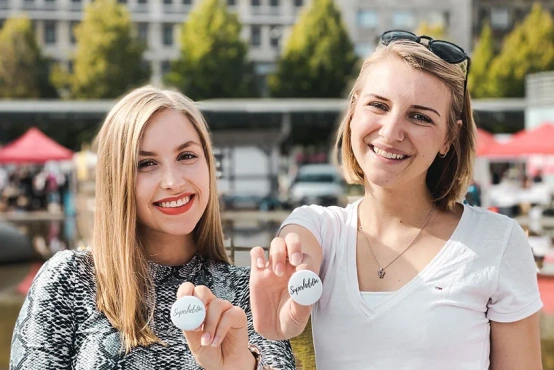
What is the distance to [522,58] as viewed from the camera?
45.3 metres

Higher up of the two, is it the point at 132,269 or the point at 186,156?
the point at 186,156

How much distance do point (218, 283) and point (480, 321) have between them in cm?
Result: 76

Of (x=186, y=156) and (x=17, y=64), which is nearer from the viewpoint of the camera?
(x=186, y=156)

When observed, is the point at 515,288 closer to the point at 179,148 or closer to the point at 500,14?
the point at 179,148

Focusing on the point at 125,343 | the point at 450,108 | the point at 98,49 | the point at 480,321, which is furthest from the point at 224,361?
the point at 98,49

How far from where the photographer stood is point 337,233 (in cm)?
227

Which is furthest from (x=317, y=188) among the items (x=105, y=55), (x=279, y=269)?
(x=279, y=269)

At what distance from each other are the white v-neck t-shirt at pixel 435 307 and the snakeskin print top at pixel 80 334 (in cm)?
22

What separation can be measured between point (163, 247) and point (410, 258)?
2.39ft

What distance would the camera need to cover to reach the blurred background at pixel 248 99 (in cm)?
1662

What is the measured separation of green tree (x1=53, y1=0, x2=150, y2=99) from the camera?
4431cm

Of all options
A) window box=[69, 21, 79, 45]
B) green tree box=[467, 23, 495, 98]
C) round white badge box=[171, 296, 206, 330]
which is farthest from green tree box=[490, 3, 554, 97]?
round white badge box=[171, 296, 206, 330]

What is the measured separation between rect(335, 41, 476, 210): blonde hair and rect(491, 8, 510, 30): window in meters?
62.4

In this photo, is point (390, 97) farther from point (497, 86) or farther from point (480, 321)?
point (497, 86)
